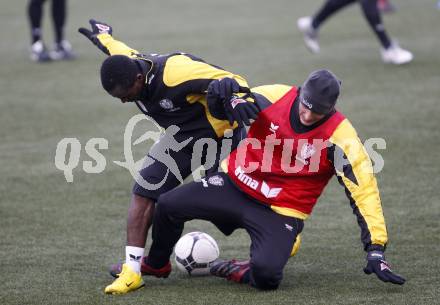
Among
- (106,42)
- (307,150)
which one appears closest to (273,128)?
(307,150)

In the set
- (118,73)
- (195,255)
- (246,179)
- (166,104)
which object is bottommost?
(195,255)

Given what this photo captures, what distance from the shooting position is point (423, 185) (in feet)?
24.7

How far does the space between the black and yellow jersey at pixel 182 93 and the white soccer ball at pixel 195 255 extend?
722mm

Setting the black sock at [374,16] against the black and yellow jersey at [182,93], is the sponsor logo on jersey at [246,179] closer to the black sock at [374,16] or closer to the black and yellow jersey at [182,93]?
the black and yellow jersey at [182,93]

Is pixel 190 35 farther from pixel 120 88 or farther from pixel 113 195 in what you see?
pixel 120 88

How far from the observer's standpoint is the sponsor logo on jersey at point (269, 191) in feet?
17.8

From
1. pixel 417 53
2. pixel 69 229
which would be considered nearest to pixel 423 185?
pixel 69 229

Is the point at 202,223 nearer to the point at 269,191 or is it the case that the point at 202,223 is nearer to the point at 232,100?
the point at 269,191

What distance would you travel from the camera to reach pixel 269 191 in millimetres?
5441

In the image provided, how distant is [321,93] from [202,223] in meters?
2.18

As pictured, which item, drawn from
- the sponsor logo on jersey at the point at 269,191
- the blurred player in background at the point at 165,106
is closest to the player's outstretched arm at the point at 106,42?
the blurred player in background at the point at 165,106

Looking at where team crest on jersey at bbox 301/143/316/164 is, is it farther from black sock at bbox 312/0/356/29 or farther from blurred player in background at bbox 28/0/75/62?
blurred player in background at bbox 28/0/75/62

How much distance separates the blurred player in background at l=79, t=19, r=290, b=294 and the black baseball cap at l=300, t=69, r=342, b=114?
37 cm

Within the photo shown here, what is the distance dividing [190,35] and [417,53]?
4.07 metres
